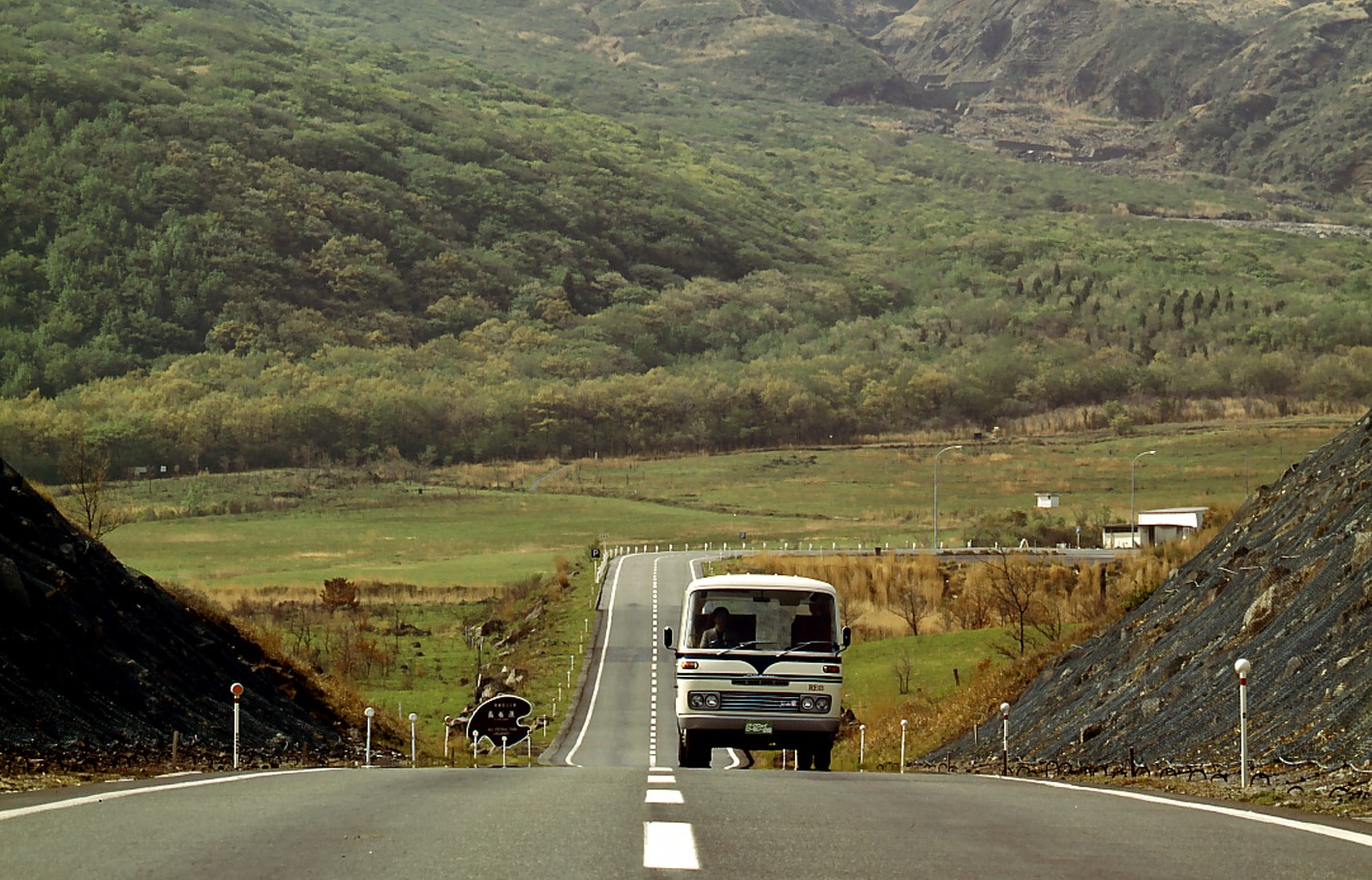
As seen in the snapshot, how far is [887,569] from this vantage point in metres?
115

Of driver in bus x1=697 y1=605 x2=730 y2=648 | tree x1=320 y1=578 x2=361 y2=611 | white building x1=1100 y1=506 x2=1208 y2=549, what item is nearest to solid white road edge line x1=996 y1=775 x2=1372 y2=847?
driver in bus x1=697 y1=605 x2=730 y2=648

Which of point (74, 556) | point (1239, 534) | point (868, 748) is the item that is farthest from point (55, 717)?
point (868, 748)

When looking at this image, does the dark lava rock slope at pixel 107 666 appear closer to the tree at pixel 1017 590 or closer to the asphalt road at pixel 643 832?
the asphalt road at pixel 643 832

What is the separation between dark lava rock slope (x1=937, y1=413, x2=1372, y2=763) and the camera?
2300 centimetres

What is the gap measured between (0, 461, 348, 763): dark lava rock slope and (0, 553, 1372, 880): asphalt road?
205 inches

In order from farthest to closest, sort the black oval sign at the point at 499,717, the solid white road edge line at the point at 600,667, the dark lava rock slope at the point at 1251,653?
the solid white road edge line at the point at 600,667
the black oval sign at the point at 499,717
the dark lava rock slope at the point at 1251,653

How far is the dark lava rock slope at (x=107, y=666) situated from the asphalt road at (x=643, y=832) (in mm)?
5199

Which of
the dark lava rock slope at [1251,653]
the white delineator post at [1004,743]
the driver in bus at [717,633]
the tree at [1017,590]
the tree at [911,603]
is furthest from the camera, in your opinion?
the tree at [911,603]

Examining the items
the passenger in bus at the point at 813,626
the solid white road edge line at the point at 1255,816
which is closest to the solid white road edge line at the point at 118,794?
the passenger in bus at the point at 813,626

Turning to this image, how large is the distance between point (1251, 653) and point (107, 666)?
17815 mm

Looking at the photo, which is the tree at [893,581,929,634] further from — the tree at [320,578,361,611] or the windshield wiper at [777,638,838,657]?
the windshield wiper at [777,638,838,657]

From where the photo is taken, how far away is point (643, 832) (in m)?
12.9

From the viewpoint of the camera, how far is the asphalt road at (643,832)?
11102 millimetres

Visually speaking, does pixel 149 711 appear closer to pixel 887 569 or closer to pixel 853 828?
pixel 853 828
